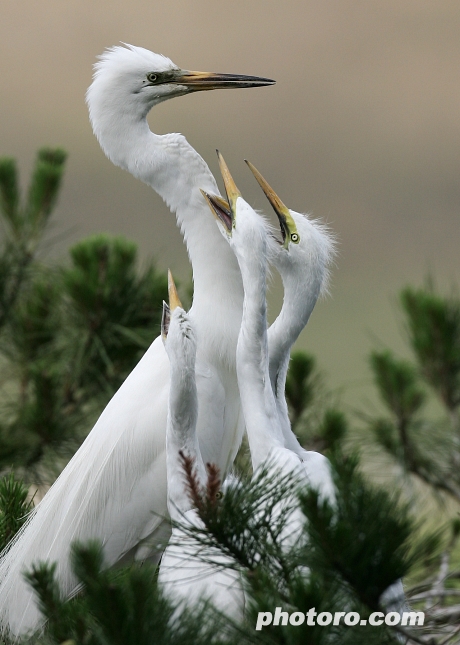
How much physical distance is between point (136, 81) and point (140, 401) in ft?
2.77

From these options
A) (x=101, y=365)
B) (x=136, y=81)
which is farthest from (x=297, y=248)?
(x=101, y=365)

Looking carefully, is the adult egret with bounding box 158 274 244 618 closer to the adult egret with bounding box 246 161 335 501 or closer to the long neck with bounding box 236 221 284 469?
the long neck with bounding box 236 221 284 469

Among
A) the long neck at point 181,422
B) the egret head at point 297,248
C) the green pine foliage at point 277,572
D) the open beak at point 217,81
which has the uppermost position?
the open beak at point 217,81

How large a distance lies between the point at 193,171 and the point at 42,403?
1.63 metres

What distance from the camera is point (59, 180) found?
393 cm

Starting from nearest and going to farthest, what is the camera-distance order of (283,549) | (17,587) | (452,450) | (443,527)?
(443,527)
(283,549)
(17,587)
(452,450)

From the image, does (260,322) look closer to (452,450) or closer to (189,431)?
(189,431)

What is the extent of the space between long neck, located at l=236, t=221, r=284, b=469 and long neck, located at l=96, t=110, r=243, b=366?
0.44 metres

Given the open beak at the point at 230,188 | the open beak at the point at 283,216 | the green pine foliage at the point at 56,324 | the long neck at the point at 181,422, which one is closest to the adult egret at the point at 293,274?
the open beak at the point at 283,216

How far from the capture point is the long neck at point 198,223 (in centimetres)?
210

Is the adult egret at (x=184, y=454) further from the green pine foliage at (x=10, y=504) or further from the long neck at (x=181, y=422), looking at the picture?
the green pine foliage at (x=10, y=504)

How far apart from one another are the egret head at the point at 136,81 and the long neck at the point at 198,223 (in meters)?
0.11

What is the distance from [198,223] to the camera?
6.94ft

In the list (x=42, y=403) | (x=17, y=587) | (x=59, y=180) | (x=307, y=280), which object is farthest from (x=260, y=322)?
(x=59, y=180)
